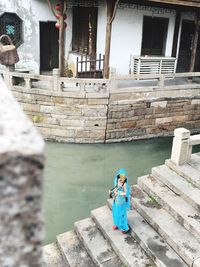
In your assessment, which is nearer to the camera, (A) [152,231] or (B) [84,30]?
(A) [152,231]

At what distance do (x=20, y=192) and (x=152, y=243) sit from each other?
15.0ft

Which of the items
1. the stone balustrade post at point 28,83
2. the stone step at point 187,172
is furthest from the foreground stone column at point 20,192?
the stone balustrade post at point 28,83

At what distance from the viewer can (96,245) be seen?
5.04 m

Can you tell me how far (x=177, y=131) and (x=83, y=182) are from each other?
10.4ft

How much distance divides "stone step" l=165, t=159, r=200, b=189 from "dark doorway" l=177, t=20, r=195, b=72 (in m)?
8.49

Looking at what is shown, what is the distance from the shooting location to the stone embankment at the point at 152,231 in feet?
15.1

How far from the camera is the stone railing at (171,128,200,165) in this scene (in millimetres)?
5953

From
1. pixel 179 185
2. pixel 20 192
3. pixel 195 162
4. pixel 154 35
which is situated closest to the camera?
pixel 20 192

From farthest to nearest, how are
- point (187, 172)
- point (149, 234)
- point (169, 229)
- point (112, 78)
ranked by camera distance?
point (112, 78) < point (187, 172) < point (149, 234) < point (169, 229)

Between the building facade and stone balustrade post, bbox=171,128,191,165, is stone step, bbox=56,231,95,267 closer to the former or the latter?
stone balustrade post, bbox=171,128,191,165

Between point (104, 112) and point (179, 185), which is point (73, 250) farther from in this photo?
point (104, 112)

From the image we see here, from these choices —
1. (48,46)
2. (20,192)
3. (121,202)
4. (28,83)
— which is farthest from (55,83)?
(20,192)

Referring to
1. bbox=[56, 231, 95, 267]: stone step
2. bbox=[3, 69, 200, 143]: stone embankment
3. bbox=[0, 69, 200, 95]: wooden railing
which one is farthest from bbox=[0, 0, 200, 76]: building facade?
bbox=[56, 231, 95, 267]: stone step

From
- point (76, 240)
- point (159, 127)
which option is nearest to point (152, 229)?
point (76, 240)
